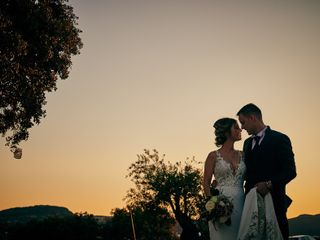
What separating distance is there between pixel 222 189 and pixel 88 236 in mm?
79047

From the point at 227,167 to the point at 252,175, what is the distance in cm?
65

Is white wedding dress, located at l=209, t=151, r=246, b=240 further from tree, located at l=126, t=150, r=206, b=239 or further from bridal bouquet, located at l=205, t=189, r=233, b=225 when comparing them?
tree, located at l=126, t=150, r=206, b=239

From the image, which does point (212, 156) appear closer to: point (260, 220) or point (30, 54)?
point (260, 220)

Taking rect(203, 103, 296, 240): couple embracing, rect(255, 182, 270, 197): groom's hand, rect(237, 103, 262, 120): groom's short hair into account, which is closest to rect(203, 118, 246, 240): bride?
rect(203, 103, 296, 240): couple embracing

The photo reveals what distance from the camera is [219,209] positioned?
6.06 metres

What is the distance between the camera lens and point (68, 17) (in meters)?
21.4

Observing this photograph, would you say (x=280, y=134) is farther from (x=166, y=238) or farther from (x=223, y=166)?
(x=166, y=238)

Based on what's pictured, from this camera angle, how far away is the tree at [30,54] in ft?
59.0

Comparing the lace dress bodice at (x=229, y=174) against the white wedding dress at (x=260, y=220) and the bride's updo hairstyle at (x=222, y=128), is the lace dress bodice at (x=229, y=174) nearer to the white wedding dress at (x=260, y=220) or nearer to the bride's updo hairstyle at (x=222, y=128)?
the bride's updo hairstyle at (x=222, y=128)

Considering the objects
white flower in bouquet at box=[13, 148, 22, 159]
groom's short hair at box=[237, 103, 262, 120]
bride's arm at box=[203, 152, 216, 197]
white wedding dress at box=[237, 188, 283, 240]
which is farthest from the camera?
white flower in bouquet at box=[13, 148, 22, 159]

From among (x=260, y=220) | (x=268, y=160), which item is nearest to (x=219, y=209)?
(x=260, y=220)

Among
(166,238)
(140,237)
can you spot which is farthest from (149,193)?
(140,237)

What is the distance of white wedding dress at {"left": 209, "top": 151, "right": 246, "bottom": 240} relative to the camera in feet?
20.9

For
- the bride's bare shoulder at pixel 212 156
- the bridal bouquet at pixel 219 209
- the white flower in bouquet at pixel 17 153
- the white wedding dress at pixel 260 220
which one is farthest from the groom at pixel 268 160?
the white flower in bouquet at pixel 17 153
